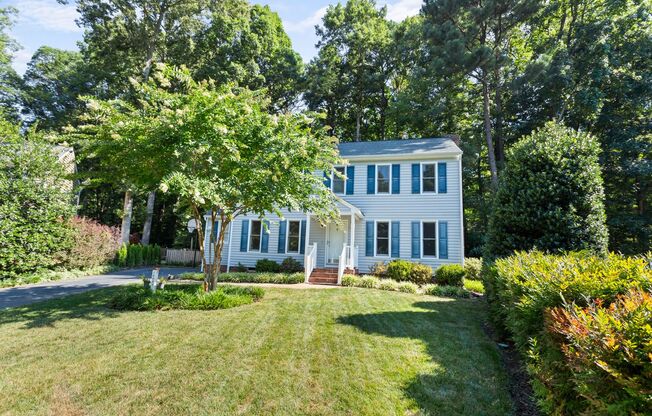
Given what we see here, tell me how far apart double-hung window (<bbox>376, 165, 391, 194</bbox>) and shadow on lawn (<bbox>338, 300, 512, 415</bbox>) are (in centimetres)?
761

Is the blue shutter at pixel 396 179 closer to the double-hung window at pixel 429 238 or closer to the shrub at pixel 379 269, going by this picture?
the double-hung window at pixel 429 238

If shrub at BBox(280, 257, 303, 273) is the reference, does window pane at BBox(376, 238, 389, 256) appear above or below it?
above

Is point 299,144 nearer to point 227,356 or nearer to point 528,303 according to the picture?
point 227,356

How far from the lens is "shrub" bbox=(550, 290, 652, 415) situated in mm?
1717

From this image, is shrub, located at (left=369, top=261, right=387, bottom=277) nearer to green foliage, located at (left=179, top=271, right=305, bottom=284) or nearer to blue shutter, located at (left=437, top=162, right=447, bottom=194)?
green foliage, located at (left=179, top=271, right=305, bottom=284)

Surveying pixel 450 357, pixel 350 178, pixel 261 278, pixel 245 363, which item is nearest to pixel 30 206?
pixel 261 278

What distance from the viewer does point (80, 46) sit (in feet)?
82.6

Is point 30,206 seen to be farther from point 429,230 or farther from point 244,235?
point 429,230

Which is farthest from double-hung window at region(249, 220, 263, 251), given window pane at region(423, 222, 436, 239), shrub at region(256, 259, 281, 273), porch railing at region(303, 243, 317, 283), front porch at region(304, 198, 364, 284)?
window pane at region(423, 222, 436, 239)

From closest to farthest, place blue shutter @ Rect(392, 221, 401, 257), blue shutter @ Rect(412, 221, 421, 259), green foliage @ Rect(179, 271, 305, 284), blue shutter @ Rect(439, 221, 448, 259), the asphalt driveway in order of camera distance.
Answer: the asphalt driveway
green foliage @ Rect(179, 271, 305, 284)
blue shutter @ Rect(439, 221, 448, 259)
blue shutter @ Rect(412, 221, 421, 259)
blue shutter @ Rect(392, 221, 401, 257)

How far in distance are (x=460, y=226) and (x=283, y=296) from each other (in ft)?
28.3

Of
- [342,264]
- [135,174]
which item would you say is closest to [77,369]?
[135,174]

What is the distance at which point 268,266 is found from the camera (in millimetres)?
14172

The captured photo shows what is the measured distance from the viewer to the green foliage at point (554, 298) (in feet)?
8.11
